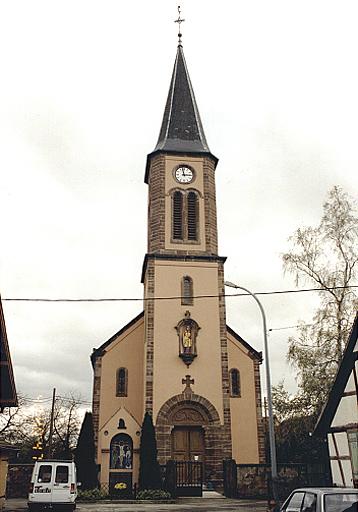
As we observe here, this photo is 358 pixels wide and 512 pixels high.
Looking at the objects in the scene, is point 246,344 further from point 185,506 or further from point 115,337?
point 185,506

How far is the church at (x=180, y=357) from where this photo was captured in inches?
Answer: 1078

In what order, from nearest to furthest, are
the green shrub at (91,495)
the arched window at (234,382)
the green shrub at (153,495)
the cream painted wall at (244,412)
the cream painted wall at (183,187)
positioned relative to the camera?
1. the green shrub at (153,495)
2. the green shrub at (91,495)
3. the cream painted wall at (244,412)
4. the arched window at (234,382)
5. the cream painted wall at (183,187)

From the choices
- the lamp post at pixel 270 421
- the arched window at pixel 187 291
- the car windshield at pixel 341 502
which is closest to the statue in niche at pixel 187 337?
the arched window at pixel 187 291

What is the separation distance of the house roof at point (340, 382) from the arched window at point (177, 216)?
16.5 metres

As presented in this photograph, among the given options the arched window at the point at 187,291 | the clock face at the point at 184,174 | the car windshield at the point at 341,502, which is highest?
the clock face at the point at 184,174

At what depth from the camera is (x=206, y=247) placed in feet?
102

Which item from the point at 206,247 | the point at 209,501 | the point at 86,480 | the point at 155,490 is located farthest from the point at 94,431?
the point at 206,247

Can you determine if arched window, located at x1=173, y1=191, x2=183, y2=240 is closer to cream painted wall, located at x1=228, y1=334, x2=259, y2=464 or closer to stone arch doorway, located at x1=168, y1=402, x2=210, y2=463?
cream painted wall, located at x1=228, y1=334, x2=259, y2=464

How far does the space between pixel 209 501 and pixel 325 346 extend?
8042mm

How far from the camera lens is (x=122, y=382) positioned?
99.3 feet

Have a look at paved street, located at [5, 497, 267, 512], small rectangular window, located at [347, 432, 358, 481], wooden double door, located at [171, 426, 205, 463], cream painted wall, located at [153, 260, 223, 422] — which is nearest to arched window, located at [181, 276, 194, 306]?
cream painted wall, located at [153, 260, 223, 422]

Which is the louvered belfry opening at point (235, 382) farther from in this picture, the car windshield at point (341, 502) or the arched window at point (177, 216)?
the car windshield at point (341, 502)

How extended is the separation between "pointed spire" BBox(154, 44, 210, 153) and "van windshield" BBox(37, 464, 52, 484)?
63.1ft

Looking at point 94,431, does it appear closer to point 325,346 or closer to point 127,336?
Result: point 127,336
